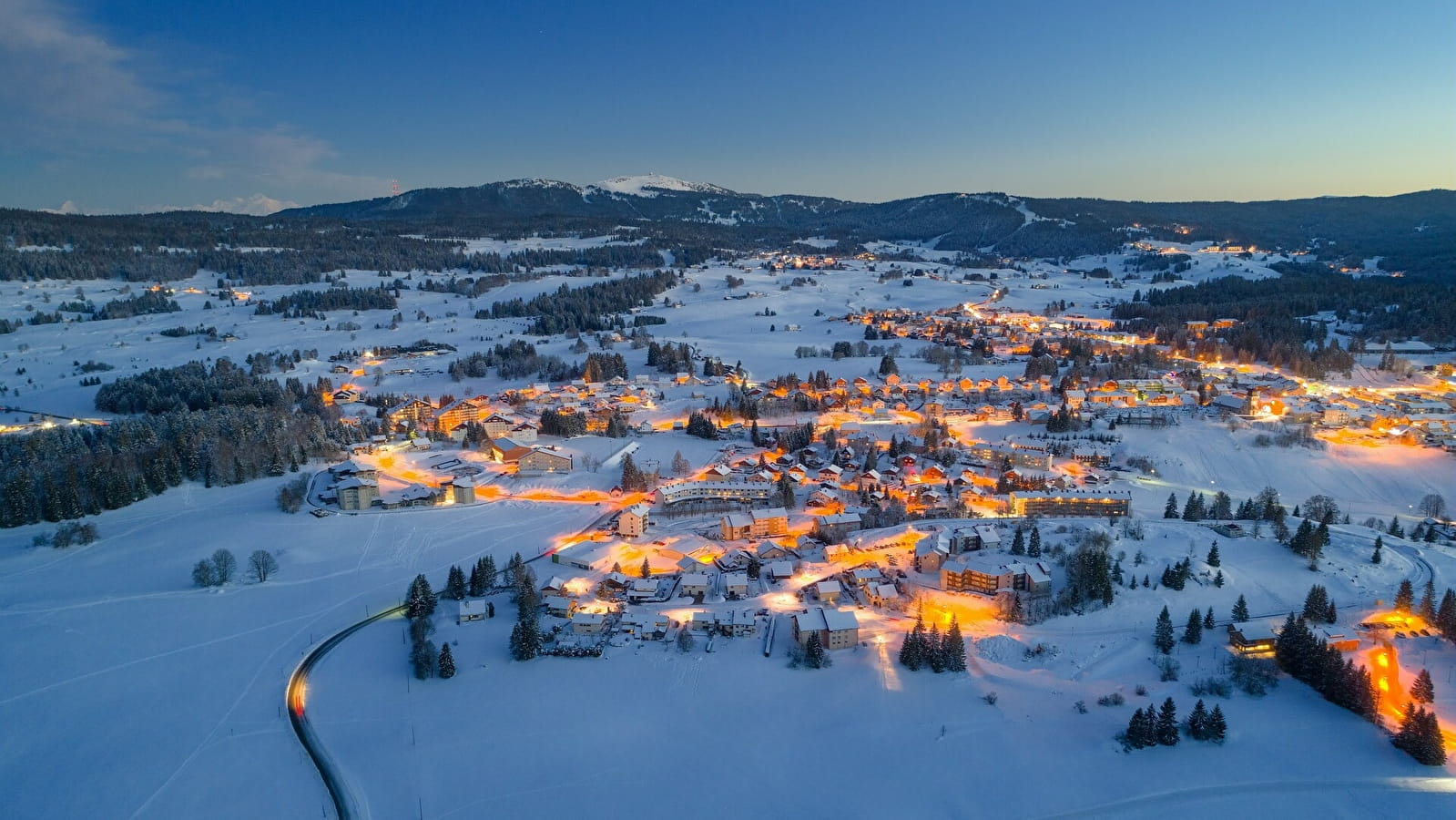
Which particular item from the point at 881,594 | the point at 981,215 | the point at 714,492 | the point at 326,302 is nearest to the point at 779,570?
the point at 881,594

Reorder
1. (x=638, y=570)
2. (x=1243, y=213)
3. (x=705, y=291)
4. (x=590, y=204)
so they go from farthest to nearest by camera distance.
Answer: (x=590, y=204)
(x=1243, y=213)
(x=705, y=291)
(x=638, y=570)

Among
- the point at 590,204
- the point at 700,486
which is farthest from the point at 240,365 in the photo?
the point at 590,204

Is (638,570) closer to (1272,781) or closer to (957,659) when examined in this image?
(957,659)

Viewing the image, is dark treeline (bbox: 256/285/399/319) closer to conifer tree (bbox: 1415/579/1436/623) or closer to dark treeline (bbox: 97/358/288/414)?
dark treeline (bbox: 97/358/288/414)

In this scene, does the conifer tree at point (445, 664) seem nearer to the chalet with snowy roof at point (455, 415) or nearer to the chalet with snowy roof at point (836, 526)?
the chalet with snowy roof at point (836, 526)

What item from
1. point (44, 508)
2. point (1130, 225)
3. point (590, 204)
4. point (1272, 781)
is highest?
point (590, 204)

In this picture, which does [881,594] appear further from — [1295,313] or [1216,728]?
[1295,313]

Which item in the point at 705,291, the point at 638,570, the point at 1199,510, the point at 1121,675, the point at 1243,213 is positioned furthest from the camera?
the point at 1243,213

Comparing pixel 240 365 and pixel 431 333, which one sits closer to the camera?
pixel 240 365
